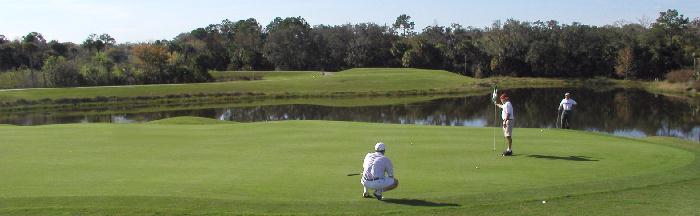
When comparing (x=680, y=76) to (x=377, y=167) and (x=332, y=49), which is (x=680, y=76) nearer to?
(x=332, y=49)

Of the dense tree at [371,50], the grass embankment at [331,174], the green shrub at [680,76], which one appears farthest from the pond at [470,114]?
the dense tree at [371,50]

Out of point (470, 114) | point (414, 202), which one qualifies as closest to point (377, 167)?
point (414, 202)

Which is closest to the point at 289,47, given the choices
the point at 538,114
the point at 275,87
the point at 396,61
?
the point at 396,61

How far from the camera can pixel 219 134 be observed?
2489 centimetres

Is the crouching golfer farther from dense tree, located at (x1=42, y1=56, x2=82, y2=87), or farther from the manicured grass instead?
the manicured grass

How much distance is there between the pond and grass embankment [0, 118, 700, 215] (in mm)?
24178

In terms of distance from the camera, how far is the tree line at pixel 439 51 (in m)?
109

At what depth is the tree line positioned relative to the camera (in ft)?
358

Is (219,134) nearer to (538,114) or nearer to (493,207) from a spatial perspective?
(493,207)

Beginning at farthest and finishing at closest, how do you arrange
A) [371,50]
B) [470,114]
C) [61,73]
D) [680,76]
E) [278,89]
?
[371,50], [680,76], [278,89], [61,73], [470,114]

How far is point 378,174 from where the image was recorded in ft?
43.0

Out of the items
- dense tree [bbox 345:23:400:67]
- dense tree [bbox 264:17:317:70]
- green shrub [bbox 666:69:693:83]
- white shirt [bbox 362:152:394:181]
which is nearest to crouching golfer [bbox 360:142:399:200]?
white shirt [bbox 362:152:394:181]

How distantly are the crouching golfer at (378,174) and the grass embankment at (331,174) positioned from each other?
34 centimetres

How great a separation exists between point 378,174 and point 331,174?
9.01 ft
